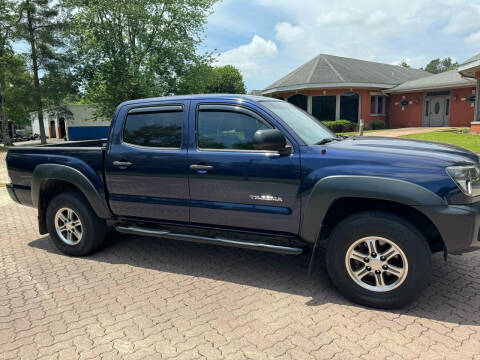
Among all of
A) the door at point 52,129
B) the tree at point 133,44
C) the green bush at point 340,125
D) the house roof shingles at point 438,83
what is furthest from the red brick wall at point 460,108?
the door at point 52,129

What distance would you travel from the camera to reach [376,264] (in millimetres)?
3412

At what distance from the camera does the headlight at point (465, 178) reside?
3.16 meters

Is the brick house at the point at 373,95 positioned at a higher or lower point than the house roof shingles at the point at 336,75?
lower

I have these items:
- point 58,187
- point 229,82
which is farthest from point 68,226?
point 229,82

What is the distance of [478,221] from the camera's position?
A: 3.14 metres

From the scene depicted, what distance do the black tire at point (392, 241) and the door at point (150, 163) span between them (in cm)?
168

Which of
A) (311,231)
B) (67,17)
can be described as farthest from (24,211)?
(67,17)

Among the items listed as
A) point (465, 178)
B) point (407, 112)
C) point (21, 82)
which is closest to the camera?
point (465, 178)

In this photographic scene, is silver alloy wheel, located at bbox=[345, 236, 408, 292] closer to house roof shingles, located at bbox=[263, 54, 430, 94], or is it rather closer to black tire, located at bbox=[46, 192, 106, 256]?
black tire, located at bbox=[46, 192, 106, 256]

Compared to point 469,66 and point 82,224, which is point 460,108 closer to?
point 469,66

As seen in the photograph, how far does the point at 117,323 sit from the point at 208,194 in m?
1.51

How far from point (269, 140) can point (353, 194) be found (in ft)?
2.95

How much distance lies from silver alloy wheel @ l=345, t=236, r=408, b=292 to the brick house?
25288 mm

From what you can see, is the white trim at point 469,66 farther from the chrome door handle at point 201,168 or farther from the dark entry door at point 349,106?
the chrome door handle at point 201,168
